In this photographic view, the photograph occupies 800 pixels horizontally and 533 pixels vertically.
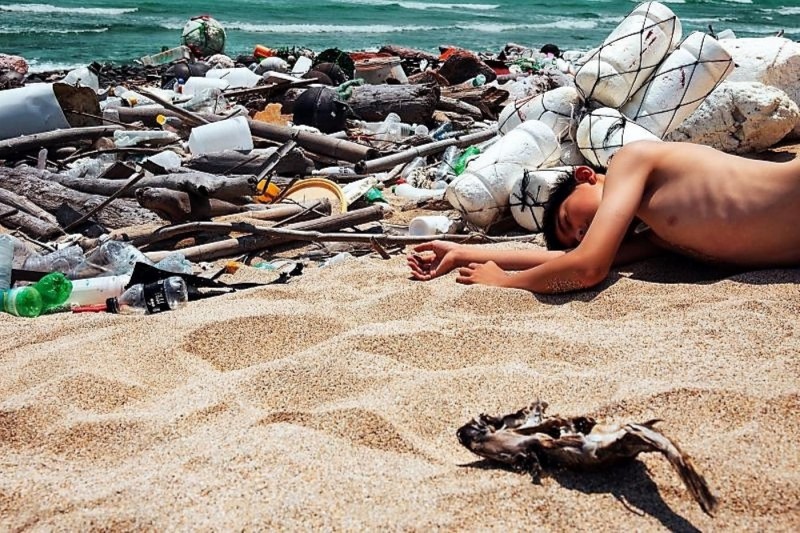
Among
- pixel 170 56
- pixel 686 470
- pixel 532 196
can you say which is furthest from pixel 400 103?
pixel 170 56

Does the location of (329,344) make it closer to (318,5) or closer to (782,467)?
(782,467)

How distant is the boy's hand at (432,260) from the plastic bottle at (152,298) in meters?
1.03

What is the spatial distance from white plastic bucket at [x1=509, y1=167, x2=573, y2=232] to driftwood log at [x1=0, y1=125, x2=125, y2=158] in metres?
3.65

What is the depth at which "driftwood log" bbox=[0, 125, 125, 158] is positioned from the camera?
20.0 ft

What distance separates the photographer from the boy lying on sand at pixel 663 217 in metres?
3.12

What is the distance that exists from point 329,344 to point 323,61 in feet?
29.2

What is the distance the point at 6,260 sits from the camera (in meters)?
4.01

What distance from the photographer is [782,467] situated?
5.82 ft

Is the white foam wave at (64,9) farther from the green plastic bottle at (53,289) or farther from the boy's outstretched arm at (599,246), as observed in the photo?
the boy's outstretched arm at (599,246)

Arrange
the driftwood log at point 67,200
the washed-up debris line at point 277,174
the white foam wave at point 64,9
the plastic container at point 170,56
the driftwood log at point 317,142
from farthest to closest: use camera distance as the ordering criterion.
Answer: the white foam wave at point 64,9, the plastic container at point 170,56, the driftwood log at point 317,142, the driftwood log at point 67,200, the washed-up debris line at point 277,174

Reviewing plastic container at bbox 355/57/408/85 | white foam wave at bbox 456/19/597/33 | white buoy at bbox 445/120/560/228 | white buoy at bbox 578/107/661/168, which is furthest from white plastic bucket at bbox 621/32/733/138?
white foam wave at bbox 456/19/597/33

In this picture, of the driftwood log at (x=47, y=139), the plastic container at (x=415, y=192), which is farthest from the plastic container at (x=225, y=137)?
the plastic container at (x=415, y=192)

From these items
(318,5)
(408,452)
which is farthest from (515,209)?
→ (318,5)

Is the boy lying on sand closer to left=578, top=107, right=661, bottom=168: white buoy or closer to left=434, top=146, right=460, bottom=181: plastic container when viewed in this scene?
left=578, top=107, right=661, bottom=168: white buoy
